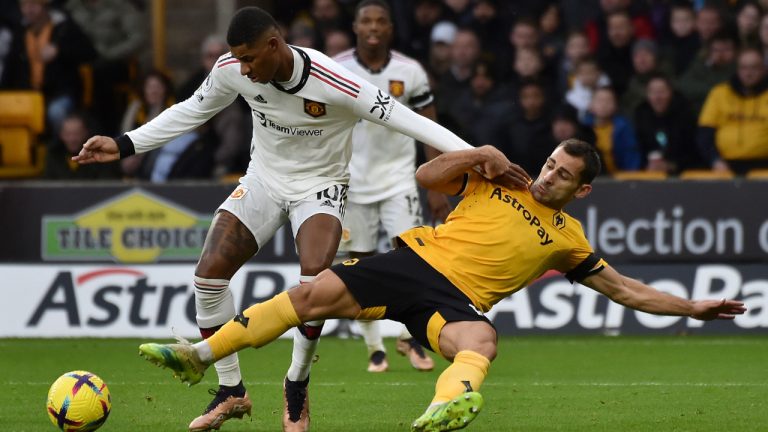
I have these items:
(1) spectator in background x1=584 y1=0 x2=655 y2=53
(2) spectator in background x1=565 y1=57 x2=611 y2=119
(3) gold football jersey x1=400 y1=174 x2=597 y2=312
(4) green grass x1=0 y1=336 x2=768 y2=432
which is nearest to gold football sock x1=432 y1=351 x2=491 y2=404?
(3) gold football jersey x1=400 y1=174 x2=597 y2=312

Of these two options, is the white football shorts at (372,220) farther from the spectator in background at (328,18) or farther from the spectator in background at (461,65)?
the spectator in background at (328,18)

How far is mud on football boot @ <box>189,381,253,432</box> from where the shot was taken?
25.0 feet

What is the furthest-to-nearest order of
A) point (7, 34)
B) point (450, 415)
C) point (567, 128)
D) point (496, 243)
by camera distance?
point (7, 34) < point (567, 128) < point (496, 243) < point (450, 415)

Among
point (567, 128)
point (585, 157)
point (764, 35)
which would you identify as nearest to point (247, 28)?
point (585, 157)

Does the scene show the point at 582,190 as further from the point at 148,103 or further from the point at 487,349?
the point at 148,103

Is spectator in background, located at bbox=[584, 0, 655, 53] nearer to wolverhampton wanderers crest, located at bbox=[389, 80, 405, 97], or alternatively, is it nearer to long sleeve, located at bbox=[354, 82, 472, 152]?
wolverhampton wanderers crest, located at bbox=[389, 80, 405, 97]

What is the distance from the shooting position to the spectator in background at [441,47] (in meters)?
16.0

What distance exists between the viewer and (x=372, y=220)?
10898 mm

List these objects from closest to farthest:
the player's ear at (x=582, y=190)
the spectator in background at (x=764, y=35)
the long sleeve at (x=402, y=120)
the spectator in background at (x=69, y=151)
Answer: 1. the player's ear at (x=582, y=190)
2. the long sleeve at (x=402, y=120)
3. the spectator in background at (x=764, y=35)
4. the spectator in background at (x=69, y=151)

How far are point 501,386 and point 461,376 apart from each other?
3.44 meters

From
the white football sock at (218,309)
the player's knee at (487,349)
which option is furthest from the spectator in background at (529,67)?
the player's knee at (487,349)

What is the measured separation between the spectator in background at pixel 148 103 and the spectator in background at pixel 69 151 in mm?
174

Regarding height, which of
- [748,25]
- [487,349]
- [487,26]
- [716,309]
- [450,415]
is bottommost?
[450,415]

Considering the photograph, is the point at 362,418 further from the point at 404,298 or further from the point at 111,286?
the point at 111,286
